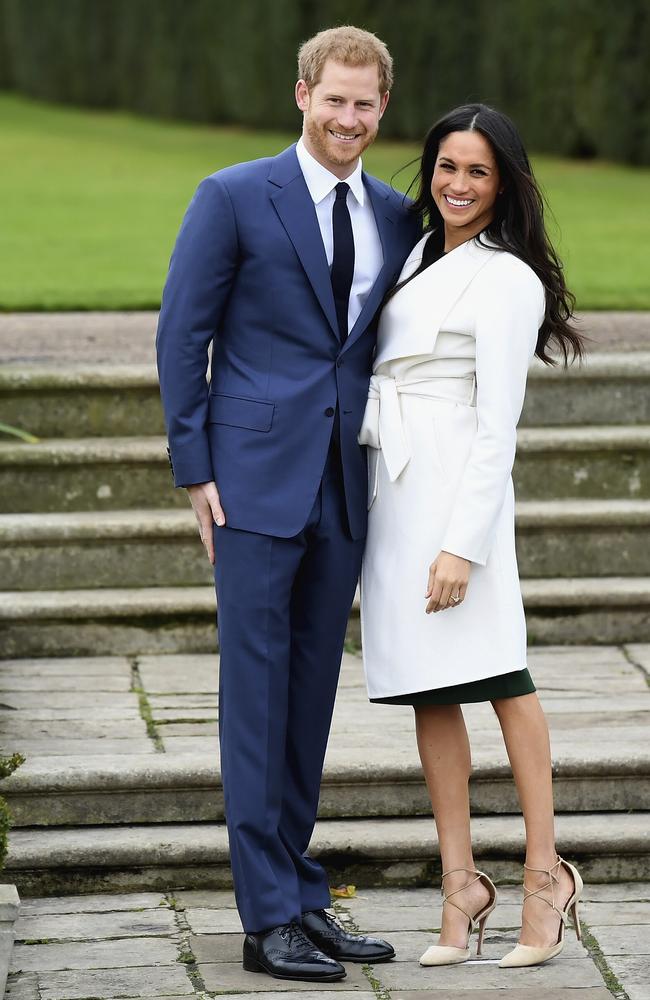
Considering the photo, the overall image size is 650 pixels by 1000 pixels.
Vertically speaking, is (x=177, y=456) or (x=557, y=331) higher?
(x=557, y=331)

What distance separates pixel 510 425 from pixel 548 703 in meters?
1.50

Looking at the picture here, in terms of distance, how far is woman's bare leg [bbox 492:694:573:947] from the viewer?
10.5ft

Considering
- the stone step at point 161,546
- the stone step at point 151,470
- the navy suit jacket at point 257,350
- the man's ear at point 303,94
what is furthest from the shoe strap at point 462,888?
the stone step at point 151,470

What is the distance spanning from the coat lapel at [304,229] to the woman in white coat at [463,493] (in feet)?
0.51

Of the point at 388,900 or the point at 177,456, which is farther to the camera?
the point at 388,900

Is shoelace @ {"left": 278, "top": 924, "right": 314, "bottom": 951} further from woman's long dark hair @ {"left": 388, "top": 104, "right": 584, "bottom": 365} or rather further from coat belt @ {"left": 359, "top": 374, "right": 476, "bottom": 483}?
woman's long dark hair @ {"left": 388, "top": 104, "right": 584, "bottom": 365}

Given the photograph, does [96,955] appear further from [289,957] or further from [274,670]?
[274,670]

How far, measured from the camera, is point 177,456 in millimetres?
3184

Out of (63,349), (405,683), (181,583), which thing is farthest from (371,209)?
(63,349)

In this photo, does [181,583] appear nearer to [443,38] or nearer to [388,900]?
[388,900]

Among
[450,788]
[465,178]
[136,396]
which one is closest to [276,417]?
[465,178]

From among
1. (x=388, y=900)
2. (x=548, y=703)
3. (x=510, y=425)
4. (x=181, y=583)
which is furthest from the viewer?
(x=181, y=583)

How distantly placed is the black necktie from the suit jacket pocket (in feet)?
0.74

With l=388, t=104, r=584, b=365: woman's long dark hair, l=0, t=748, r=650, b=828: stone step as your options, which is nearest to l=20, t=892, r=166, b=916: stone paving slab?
l=0, t=748, r=650, b=828: stone step
